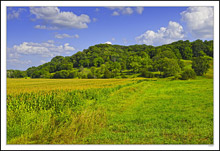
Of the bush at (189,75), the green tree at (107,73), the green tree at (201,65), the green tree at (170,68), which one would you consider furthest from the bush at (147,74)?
the bush at (189,75)

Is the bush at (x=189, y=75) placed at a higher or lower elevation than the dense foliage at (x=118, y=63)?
lower

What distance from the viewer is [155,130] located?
25.2ft

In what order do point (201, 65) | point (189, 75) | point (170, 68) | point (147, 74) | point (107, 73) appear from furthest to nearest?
point (107, 73)
point (147, 74)
point (170, 68)
point (201, 65)
point (189, 75)

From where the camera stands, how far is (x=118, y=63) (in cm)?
6284

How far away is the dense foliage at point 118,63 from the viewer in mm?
45438

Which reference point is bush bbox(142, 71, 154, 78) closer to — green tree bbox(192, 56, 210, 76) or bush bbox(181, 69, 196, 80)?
green tree bbox(192, 56, 210, 76)

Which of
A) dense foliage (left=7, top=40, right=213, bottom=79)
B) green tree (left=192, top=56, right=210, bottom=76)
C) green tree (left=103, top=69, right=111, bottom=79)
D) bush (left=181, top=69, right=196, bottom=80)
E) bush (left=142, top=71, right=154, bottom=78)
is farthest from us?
green tree (left=103, top=69, right=111, bottom=79)

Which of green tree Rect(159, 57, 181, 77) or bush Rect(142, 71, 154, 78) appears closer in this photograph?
green tree Rect(159, 57, 181, 77)

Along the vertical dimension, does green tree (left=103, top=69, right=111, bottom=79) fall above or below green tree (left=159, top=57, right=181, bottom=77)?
below

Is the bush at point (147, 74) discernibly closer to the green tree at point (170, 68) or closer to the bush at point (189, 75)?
the green tree at point (170, 68)

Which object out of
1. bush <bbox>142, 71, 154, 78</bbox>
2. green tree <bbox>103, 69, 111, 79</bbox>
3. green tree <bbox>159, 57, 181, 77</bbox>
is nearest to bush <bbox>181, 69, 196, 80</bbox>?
green tree <bbox>159, 57, 181, 77</bbox>

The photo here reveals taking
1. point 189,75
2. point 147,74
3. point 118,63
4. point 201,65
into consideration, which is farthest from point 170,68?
point 118,63

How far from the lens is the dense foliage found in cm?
4544

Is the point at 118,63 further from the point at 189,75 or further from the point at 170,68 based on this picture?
the point at 189,75
